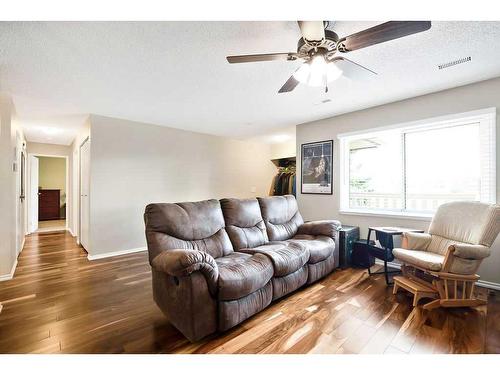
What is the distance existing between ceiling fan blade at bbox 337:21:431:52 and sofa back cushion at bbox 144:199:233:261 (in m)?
1.86

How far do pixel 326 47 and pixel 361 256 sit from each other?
279 centimetres

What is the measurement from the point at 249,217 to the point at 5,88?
3.20 m

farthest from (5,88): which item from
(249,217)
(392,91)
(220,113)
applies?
(392,91)

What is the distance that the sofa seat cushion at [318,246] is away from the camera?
2.56m

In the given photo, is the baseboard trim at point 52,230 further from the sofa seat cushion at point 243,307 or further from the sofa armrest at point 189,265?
the sofa seat cushion at point 243,307

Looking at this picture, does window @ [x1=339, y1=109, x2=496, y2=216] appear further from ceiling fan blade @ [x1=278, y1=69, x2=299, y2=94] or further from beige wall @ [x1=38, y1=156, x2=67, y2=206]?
beige wall @ [x1=38, y1=156, x2=67, y2=206]

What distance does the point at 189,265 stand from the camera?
158 centimetres

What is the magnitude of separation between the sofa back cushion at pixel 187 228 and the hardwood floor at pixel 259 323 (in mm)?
621

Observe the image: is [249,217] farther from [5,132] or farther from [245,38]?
[5,132]

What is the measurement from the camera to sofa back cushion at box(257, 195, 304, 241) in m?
3.02

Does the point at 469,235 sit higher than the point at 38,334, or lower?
higher

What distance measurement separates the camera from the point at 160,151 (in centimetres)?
438

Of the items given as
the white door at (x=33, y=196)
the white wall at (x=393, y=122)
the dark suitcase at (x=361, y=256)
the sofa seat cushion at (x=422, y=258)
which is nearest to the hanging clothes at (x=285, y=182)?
the white wall at (x=393, y=122)

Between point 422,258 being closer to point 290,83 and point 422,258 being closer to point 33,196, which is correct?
point 290,83
